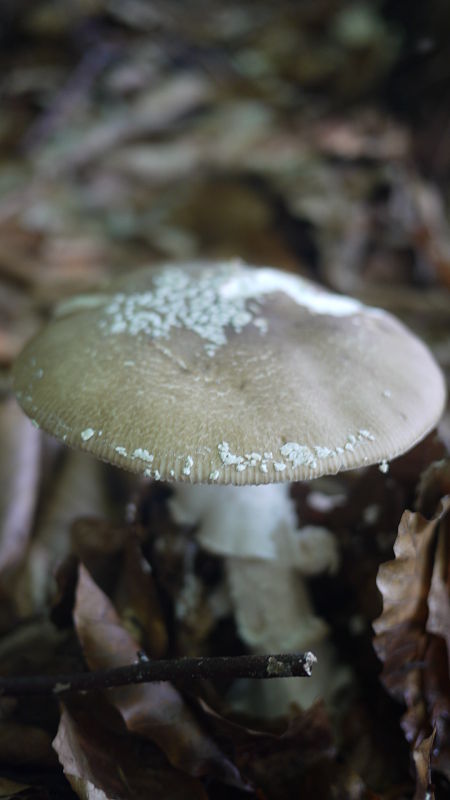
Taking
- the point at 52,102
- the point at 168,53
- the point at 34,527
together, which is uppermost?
the point at 168,53

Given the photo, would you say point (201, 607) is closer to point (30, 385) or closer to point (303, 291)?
point (30, 385)

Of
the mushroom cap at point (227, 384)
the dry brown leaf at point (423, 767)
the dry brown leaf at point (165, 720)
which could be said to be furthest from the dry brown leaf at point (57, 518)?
the dry brown leaf at point (423, 767)

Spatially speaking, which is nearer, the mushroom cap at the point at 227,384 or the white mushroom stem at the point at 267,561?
the mushroom cap at the point at 227,384

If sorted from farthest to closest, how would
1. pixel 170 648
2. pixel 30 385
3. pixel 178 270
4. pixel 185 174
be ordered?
pixel 185 174, pixel 178 270, pixel 170 648, pixel 30 385

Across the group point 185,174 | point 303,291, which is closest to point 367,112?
point 185,174

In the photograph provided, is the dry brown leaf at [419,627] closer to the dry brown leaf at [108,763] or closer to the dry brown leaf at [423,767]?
the dry brown leaf at [423,767]

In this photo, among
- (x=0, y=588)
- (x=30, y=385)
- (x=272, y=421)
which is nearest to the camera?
(x=272, y=421)

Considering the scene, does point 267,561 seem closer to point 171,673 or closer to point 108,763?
point 171,673
